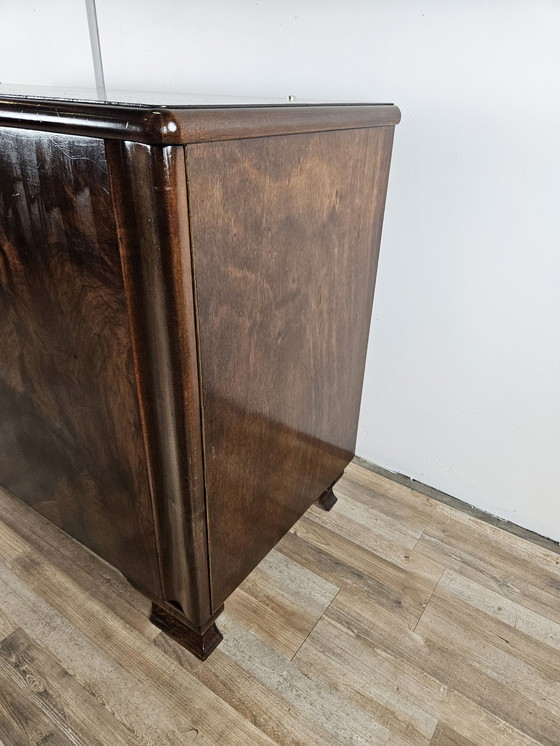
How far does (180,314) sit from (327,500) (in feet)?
2.45

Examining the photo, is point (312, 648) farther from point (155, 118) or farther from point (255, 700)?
point (155, 118)

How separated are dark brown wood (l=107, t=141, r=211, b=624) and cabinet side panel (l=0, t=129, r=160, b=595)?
19 mm

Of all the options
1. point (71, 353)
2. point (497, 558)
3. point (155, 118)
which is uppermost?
point (155, 118)

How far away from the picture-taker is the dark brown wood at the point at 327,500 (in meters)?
1.19

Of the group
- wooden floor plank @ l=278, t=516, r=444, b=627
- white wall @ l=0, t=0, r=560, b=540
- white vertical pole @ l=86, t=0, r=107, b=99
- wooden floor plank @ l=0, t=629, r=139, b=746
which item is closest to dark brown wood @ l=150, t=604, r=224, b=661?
wooden floor plank @ l=0, t=629, r=139, b=746

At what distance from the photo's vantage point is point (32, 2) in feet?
4.26

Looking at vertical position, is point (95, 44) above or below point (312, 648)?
above

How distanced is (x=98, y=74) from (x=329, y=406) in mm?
1019

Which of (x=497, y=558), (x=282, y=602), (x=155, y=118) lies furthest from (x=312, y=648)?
(x=155, y=118)

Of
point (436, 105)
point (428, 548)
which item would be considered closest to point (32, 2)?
point (436, 105)

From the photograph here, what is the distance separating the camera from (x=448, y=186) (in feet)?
3.20

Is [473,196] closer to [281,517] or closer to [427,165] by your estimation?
[427,165]

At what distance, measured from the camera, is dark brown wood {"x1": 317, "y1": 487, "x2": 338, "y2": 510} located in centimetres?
119

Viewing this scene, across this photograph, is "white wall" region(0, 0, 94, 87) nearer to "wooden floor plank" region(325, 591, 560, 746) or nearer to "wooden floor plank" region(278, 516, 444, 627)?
"wooden floor plank" region(278, 516, 444, 627)
